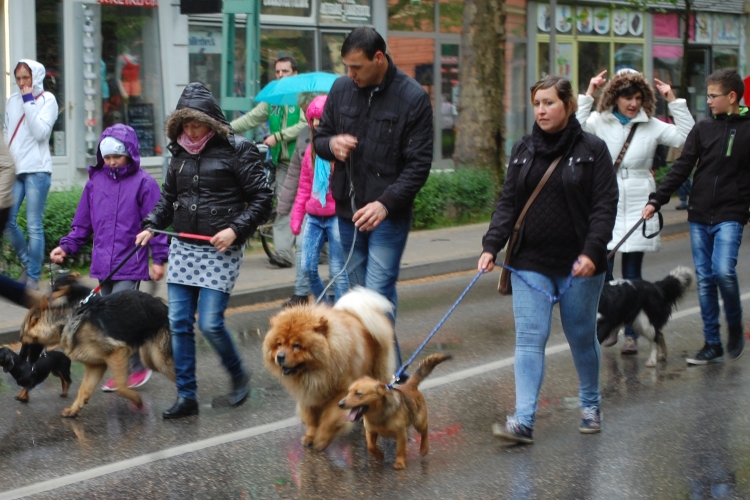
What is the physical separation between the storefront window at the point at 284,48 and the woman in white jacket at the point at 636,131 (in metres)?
11.1

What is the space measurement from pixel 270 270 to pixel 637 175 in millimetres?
5046

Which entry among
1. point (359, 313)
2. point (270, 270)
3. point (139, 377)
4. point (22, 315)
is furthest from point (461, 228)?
point (359, 313)

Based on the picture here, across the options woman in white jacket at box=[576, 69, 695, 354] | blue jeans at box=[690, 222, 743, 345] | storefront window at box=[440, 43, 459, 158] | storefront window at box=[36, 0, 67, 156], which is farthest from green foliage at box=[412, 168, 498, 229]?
blue jeans at box=[690, 222, 743, 345]

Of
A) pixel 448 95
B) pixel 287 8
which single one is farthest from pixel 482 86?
pixel 448 95

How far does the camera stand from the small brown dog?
16.3ft

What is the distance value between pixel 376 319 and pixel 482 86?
11554mm

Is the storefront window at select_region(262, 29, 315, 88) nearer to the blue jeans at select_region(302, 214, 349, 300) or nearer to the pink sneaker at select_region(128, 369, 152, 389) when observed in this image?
the blue jeans at select_region(302, 214, 349, 300)

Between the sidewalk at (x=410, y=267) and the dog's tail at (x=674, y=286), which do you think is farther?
the sidewalk at (x=410, y=267)

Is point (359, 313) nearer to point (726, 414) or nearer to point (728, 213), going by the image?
point (726, 414)

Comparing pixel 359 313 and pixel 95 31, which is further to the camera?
pixel 95 31

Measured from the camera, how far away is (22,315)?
9.18 metres

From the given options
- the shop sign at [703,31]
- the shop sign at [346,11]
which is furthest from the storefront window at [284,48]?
the shop sign at [703,31]

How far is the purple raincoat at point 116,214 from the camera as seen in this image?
271 inches

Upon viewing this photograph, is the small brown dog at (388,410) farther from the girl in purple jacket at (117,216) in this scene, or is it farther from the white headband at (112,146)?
the white headband at (112,146)
